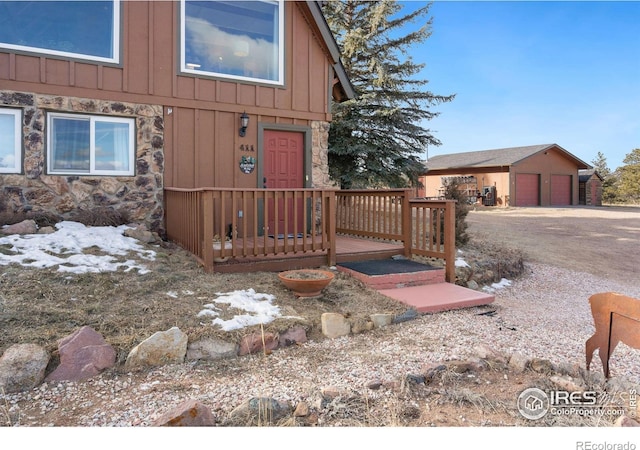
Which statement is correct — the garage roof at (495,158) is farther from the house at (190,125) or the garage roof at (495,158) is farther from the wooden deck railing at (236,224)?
the wooden deck railing at (236,224)

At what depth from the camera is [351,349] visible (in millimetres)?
3633

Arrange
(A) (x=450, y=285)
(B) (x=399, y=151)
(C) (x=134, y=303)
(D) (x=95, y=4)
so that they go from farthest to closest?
(B) (x=399, y=151)
(D) (x=95, y=4)
(A) (x=450, y=285)
(C) (x=134, y=303)

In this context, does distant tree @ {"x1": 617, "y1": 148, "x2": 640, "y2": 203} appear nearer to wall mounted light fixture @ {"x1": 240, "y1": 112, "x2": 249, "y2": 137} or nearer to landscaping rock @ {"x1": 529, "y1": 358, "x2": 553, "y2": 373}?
wall mounted light fixture @ {"x1": 240, "y1": 112, "x2": 249, "y2": 137}

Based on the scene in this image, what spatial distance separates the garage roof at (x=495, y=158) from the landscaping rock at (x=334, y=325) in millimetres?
20337

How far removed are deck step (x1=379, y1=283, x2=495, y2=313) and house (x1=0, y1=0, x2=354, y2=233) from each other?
356cm

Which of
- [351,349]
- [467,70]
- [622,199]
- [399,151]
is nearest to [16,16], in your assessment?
[351,349]

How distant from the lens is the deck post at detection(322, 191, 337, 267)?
5.79 m

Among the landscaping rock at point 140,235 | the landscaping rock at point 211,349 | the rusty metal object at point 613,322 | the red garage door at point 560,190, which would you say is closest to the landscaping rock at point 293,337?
the landscaping rock at point 211,349

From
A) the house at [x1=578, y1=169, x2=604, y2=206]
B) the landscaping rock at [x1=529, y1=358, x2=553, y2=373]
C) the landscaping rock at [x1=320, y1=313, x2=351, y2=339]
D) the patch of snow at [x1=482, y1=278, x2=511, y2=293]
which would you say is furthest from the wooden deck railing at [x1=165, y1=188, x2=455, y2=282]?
the house at [x1=578, y1=169, x2=604, y2=206]

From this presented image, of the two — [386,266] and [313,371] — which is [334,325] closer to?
[313,371]

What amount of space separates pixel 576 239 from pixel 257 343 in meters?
11.7

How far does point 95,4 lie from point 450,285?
694cm

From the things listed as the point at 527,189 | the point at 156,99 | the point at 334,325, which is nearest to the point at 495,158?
the point at 527,189
